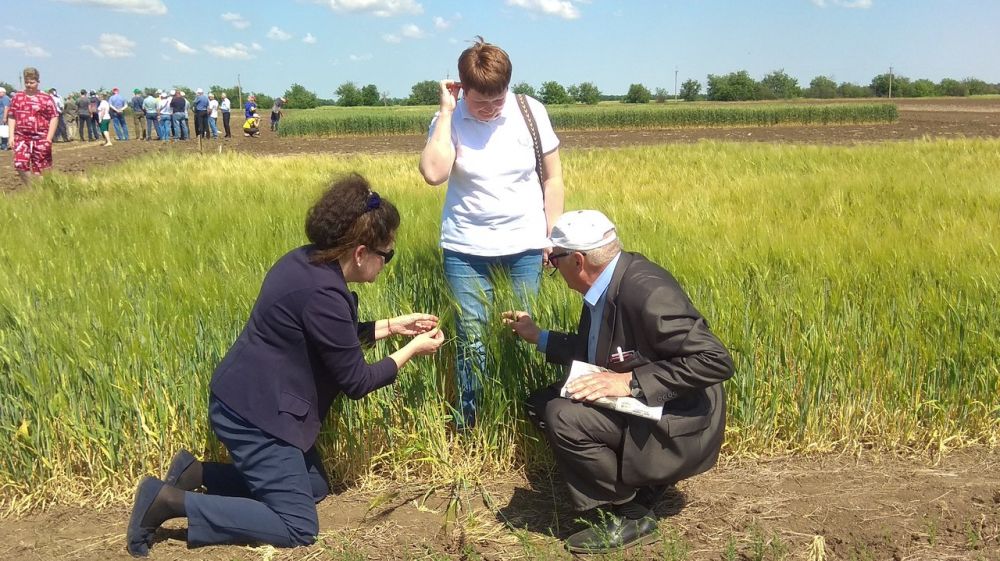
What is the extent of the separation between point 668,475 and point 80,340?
2.26 metres

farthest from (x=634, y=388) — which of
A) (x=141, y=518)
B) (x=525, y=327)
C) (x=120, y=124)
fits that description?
(x=120, y=124)

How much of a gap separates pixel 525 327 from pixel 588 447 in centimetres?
58

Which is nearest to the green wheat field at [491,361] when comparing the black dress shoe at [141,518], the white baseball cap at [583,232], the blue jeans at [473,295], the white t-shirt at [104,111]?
the blue jeans at [473,295]

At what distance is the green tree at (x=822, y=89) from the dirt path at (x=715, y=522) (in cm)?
9406

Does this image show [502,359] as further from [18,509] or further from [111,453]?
[18,509]

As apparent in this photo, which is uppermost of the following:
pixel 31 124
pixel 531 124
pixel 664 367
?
pixel 31 124

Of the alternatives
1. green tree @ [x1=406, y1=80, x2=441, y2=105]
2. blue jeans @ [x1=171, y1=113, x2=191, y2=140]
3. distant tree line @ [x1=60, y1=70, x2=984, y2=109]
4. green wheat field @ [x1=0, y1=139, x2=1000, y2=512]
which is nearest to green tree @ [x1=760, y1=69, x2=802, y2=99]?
distant tree line @ [x1=60, y1=70, x2=984, y2=109]

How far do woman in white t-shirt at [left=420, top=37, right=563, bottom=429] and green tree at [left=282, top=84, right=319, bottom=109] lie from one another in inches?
3230

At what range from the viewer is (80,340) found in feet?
10.3

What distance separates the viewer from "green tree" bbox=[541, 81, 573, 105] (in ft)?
270

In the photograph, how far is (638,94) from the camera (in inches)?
3415

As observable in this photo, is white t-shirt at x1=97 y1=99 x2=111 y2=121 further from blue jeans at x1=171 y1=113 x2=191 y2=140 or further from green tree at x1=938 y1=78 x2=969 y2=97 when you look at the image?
green tree at x1=938 y1=78 x2=969 y2=97

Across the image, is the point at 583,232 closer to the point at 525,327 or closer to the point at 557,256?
the point at 557,256

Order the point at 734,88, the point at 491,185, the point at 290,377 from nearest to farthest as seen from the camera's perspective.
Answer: the point at 290,377
the point at 491,185
the point at 734,88
